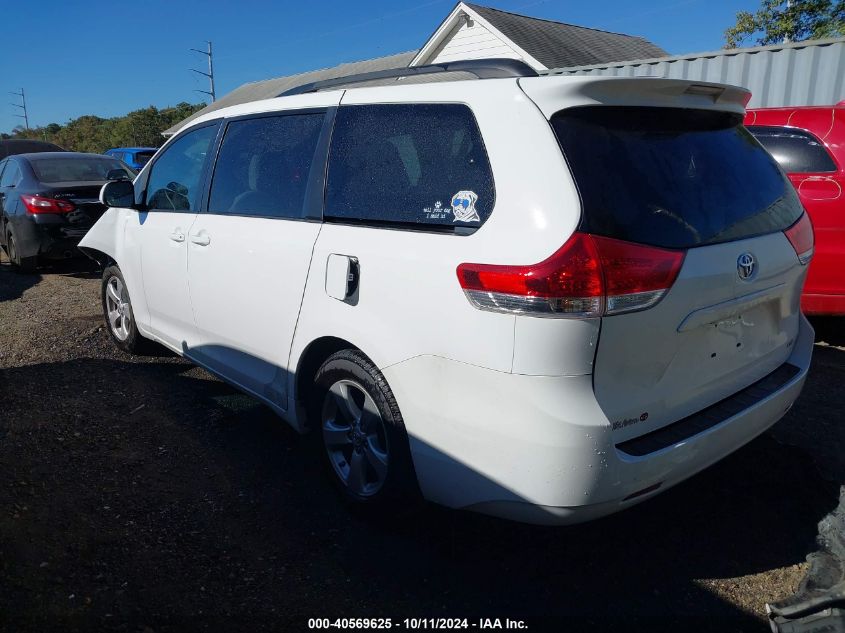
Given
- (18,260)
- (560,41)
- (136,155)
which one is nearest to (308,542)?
(18,260)

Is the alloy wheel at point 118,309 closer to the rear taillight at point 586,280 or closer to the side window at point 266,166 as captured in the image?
the side window at point 266,166

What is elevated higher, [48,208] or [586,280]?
[586,280]

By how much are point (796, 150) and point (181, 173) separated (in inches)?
176

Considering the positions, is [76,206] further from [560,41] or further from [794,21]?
[794,21]

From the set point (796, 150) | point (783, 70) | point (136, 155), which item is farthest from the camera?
point (136, 155)

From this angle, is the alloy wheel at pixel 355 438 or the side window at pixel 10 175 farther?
the side window at pixel 10 175

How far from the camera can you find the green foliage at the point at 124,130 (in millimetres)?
50344

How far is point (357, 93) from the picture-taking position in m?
3.04

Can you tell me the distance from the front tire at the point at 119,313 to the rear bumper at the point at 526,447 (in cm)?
329

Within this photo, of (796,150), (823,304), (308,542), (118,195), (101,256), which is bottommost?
(308,542)

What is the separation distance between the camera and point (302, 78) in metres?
29.8

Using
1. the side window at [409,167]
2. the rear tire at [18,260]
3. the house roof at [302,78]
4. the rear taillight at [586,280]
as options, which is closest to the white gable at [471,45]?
the house roof at [302,78]

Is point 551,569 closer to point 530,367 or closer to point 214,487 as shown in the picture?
point 530,367

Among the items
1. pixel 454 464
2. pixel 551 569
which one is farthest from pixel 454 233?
pixel 551 569
